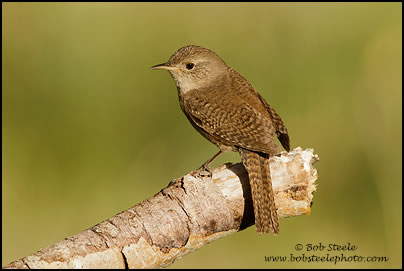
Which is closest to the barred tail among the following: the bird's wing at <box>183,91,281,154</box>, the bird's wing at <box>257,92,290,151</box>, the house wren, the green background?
the house wren

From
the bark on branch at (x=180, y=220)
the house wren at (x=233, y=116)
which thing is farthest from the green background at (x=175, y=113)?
the bark on branch at (x=180, y=220)

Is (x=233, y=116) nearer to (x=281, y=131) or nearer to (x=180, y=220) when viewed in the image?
(x=281, y=131)

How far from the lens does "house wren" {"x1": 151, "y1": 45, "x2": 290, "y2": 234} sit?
403 centimetres

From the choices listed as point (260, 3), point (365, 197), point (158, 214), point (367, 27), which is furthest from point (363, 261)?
point (260, 3)

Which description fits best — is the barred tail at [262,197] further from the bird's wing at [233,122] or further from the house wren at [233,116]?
the bird's wing at [233,122]

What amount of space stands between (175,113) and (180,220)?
9.03 feet

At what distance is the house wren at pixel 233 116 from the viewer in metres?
4.03

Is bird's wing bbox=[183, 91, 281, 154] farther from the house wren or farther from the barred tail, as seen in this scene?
the barred tail

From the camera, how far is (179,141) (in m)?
6.17

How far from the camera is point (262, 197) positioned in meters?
3.94

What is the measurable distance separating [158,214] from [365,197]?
8.51 ft

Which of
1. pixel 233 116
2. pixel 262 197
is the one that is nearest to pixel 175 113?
pixel 233 116

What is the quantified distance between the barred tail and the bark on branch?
94 millimetres

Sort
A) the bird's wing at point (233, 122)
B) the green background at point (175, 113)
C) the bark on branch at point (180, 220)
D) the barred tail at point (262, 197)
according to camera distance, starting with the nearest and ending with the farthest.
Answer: the bark on branch at point (180, 220) < the barred tail at point (262, 197) < the bird's wing at point (233, 122) < the green background at point (175, 113)
